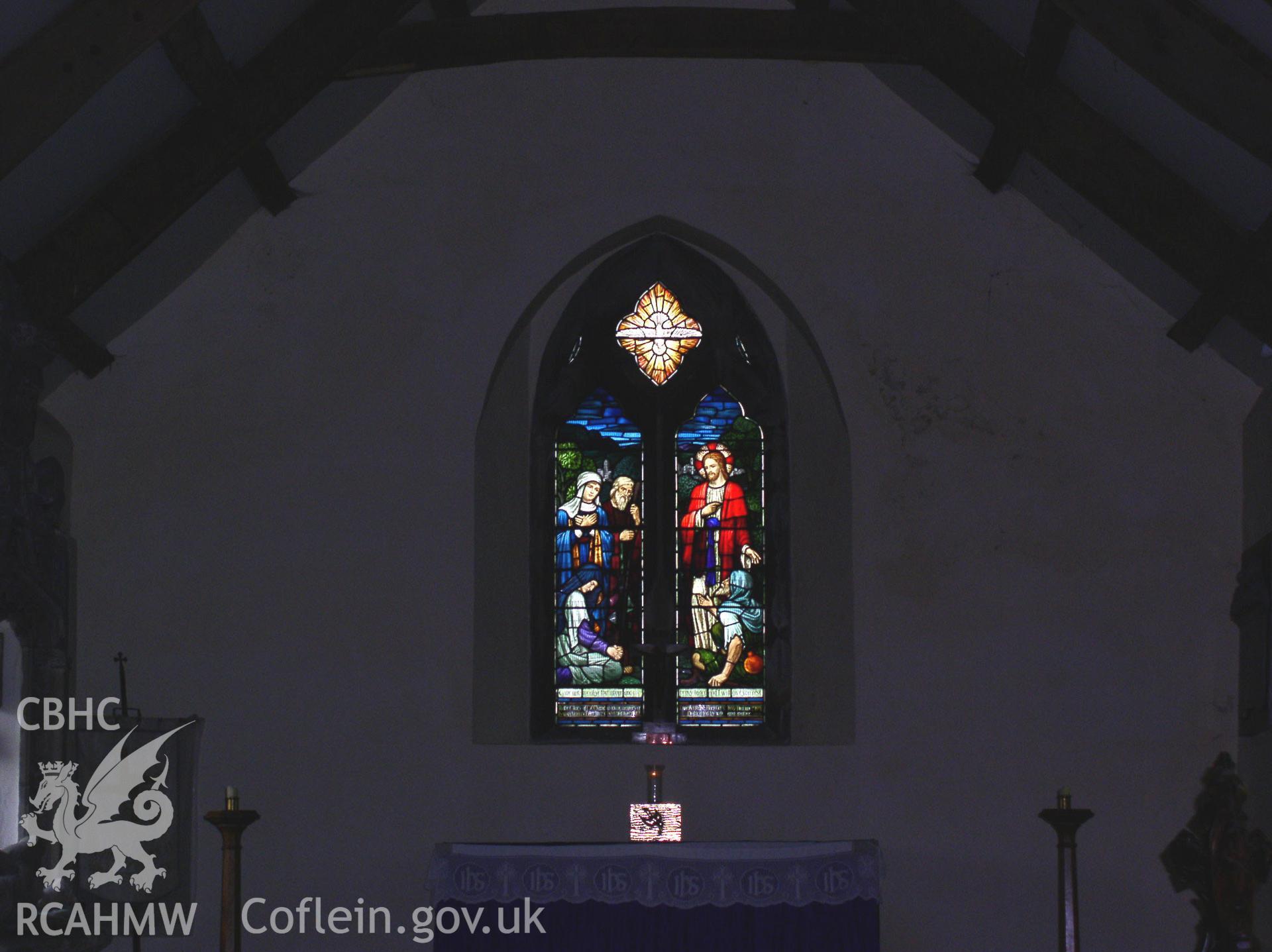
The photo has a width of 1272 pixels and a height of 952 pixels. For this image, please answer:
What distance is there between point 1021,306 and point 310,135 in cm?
343

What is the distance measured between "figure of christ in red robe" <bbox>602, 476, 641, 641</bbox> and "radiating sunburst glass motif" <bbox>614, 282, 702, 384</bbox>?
25.1 inches

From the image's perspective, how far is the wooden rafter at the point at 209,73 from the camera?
6543 mm

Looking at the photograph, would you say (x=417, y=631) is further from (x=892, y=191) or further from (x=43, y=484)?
(x=892, y=191)

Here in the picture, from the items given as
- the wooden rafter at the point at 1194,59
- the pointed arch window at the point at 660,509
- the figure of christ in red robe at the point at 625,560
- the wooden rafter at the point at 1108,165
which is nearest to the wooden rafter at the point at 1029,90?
the wooden rafter at the point at 1108,165

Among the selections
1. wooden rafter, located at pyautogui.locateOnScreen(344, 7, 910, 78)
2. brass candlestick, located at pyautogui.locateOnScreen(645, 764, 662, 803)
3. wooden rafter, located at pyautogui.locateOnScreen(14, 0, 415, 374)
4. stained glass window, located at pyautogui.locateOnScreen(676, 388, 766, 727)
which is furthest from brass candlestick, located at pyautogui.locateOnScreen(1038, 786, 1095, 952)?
wooden rafter, located at pyautogui.locateOnScreen(14, 0, 415, 374)

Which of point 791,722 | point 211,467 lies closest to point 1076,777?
point 791,722

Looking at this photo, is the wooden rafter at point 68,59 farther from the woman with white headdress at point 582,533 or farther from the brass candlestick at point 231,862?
the woman with white headdress at point 582,533

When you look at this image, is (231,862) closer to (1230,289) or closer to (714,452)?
(714,452)

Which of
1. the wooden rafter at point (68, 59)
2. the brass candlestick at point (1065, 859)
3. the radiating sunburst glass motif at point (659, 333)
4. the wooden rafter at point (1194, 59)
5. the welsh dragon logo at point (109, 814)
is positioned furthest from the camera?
the radiating sunburst glass motif at point (659, 333)

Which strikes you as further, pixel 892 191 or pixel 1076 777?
pixel 892 191

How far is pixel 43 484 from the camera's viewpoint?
7535mm

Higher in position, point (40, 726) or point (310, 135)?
point (310, 135)

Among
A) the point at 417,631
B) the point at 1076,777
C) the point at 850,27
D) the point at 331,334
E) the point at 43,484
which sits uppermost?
the point at 850,27

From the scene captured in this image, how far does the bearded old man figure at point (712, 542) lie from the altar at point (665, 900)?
157 centimetres
